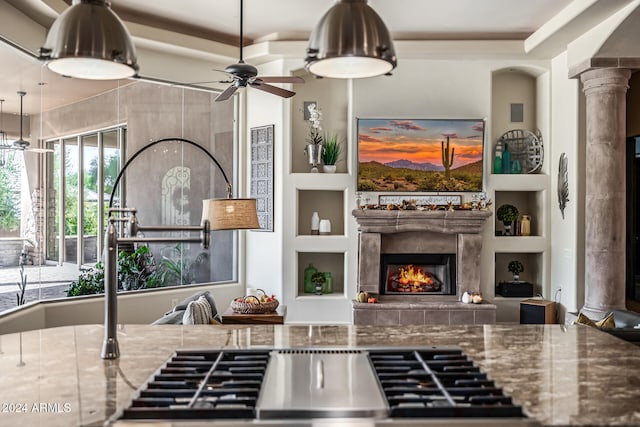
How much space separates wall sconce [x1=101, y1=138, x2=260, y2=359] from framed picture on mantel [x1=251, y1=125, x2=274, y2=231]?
0.40m

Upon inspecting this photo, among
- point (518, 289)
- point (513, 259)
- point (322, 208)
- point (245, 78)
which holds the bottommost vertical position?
point (518, 289)

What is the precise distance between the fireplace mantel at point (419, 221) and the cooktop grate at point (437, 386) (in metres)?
4.58

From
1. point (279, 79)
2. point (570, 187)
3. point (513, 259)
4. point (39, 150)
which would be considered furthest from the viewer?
point (513, 259)

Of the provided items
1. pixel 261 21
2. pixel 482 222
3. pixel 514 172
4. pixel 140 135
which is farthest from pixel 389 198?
pixel 140 135

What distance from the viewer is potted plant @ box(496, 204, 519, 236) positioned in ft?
22.7

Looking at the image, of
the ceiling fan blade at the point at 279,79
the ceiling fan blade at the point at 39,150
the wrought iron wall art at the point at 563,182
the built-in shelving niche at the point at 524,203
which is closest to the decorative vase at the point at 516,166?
the built-in shelving niche at the point at 524,203

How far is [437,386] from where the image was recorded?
5.02 feet

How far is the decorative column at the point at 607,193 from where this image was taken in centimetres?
550

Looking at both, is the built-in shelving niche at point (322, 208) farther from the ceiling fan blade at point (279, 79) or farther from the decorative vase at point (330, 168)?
the ceiling fan blade at point (279, 79)

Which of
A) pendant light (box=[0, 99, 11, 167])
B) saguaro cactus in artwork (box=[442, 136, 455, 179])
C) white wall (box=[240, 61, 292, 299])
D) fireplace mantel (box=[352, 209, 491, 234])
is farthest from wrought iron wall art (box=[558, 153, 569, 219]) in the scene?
pendant light (box=[0, 99, 11, 167])

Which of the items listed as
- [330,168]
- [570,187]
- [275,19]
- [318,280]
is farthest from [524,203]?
[275,19]

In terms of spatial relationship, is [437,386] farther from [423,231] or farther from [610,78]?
[423,231]

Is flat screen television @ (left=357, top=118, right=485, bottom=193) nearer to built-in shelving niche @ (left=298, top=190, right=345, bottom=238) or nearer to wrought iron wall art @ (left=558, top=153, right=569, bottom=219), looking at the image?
built-in shelving niche @ (left=298, top=190, right=345, bottom=238)

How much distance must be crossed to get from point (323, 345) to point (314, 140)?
5106 millimetres
